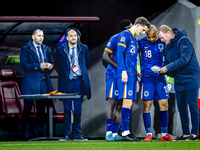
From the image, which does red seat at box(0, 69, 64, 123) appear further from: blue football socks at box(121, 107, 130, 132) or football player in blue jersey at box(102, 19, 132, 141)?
blue football socks at box(121, 107, 130, 132)

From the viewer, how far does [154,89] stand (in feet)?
21.0

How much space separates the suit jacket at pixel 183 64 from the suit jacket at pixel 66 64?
144 cm

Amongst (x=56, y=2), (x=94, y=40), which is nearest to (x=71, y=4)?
(x=56, y=2)

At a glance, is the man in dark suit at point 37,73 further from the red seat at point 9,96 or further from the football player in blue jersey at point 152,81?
the football player in blue jersey at point 152,81

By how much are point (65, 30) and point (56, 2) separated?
0.56 meters

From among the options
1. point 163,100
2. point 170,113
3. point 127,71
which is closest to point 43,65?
point 127,71

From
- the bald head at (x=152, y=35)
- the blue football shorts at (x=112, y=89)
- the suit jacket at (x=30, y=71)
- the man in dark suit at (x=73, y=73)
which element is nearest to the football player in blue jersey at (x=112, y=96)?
the blue football shorts at (x=112, y=89)

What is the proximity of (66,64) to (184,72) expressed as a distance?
2.06 metres

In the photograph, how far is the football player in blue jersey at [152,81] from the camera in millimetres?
6340

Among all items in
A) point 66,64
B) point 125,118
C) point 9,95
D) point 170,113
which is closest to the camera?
point 125,118

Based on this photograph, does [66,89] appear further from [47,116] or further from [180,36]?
[180,36]

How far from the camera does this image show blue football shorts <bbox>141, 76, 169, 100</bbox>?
634cm

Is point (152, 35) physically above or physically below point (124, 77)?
above

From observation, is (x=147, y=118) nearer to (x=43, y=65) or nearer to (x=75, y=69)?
(x=75, y=69)
